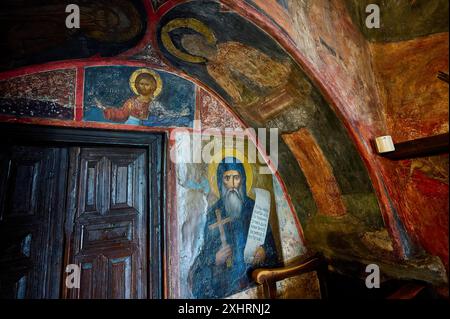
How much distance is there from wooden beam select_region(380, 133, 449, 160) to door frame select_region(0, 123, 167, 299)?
2649mm

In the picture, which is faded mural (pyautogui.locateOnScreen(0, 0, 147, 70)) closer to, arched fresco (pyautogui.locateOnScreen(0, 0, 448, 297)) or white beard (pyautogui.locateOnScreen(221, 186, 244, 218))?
arched fresco (pyautogui.locateOnScreen(0, 0, 448, 297))

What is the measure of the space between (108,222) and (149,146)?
3.42 ft

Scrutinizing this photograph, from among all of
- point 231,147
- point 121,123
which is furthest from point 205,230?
point 121,123

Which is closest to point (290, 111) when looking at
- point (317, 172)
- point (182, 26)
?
point (317, 172)

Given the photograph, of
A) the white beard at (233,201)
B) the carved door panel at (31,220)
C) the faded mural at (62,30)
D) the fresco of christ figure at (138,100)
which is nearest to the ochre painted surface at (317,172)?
the white beard at (233,201)

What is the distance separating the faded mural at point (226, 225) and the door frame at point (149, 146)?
0.19 meters

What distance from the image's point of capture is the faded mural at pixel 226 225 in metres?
3.11

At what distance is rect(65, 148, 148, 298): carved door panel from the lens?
2.71m

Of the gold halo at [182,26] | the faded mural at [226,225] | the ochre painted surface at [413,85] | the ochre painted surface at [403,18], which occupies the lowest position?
the faded mural at [226,225]

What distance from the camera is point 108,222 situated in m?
2.87

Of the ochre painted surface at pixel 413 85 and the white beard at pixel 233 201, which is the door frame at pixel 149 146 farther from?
the ochre painted surface at pixel 413 85

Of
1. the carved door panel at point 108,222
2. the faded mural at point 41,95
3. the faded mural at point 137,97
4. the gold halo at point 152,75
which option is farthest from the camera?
the gold halo at point 152,75

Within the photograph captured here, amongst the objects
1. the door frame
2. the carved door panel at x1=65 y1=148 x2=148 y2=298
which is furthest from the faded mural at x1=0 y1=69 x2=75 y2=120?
the carved door panel at x1=65 y1=148 x2=148 y2=298
